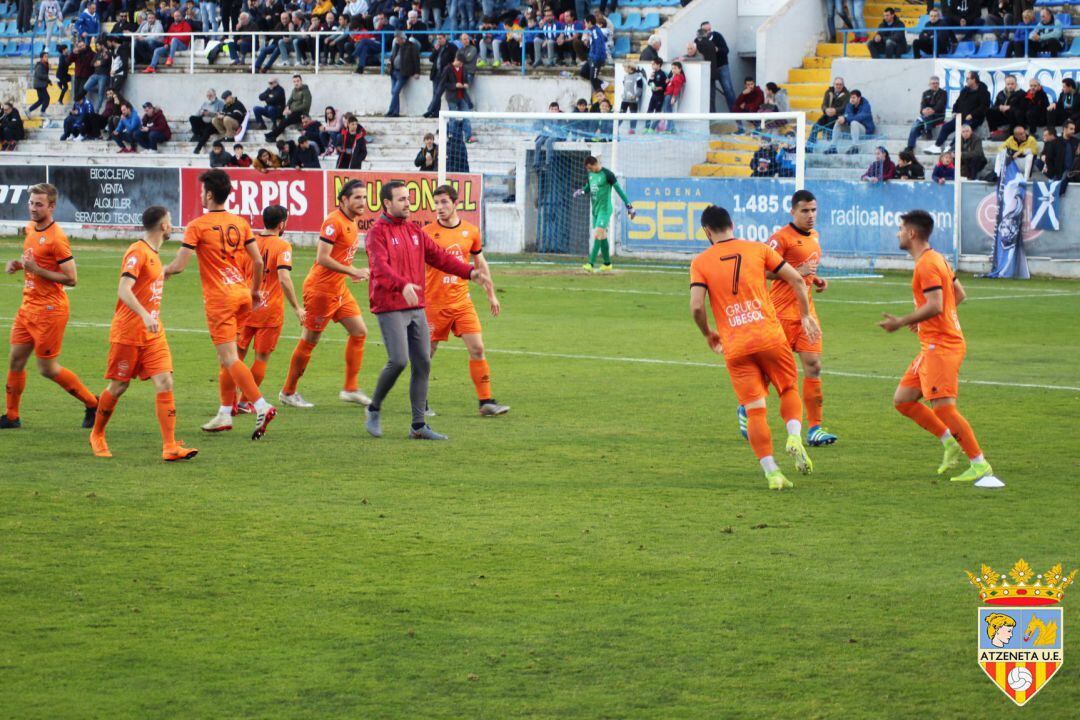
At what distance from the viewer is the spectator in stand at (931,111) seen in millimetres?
32188

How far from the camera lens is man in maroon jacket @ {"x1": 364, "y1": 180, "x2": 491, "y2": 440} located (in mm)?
12273

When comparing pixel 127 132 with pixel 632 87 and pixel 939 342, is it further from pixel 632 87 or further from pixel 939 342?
pixel 939 342

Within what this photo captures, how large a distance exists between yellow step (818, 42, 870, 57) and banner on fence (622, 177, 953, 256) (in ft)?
26.7

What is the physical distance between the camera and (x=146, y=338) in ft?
37.1

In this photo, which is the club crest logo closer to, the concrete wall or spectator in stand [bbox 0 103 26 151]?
the concrete wall

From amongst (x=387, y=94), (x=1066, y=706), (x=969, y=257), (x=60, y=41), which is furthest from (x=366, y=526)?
(x=60, y=41)

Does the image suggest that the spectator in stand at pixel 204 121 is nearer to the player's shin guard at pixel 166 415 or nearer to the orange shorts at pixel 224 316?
the orange shorts at pixel 224 316

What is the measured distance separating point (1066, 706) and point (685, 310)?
16.8 metres

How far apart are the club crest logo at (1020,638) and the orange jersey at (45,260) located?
8.04m

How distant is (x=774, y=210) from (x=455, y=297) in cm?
1700

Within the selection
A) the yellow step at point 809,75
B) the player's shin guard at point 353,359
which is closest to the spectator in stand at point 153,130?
the yellow step at point 809,75

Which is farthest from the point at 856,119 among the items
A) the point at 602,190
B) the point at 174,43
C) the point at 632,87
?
the point at 174,43

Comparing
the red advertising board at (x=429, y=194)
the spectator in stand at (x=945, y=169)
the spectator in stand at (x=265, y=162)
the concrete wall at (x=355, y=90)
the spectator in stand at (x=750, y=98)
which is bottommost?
the red advertising board at (x=429, y=194)

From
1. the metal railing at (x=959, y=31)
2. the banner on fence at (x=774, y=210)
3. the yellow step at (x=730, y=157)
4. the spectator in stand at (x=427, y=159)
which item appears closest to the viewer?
the banner on fence at (x=774, y=210)
